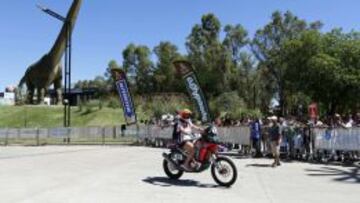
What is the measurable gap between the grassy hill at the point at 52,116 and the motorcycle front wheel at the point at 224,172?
42883 mm

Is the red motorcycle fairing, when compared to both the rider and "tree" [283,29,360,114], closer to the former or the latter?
the rider

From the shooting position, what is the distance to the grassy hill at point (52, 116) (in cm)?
5734

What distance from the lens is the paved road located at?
1183 cm

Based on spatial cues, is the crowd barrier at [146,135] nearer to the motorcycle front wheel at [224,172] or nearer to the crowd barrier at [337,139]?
the crowd barrier at [337,139]

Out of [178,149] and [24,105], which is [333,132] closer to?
[178,149]

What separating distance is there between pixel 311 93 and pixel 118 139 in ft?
62.0

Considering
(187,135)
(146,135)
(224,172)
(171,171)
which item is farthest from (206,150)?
(146,135)

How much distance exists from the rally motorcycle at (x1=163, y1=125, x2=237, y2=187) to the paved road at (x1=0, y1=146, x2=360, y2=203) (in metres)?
0.28

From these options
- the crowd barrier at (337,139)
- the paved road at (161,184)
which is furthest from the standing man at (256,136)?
the paved road at (161,184)

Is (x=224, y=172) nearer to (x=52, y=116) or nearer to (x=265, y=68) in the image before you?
(x=52, y=116)

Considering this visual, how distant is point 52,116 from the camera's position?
60531mm

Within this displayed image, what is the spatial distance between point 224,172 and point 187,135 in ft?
5.28

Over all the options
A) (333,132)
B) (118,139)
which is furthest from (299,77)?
(333,132)

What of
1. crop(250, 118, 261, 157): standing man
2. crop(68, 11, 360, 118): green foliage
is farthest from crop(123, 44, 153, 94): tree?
crop(250, 118, 261, 157): standing man
